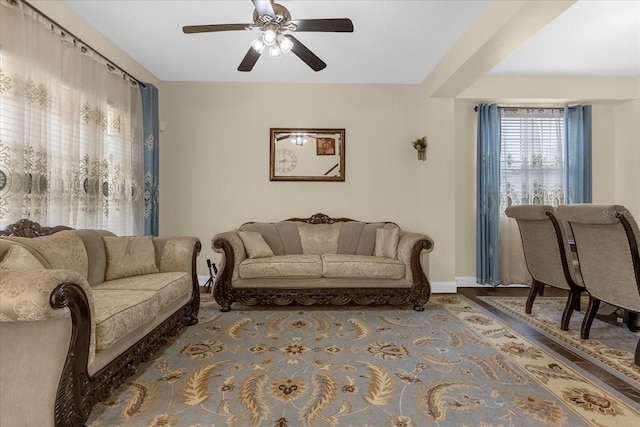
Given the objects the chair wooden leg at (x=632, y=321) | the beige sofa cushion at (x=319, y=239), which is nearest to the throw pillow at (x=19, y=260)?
the beige sofa cushion at (x=319, y=239)

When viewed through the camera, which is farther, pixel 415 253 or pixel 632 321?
pixel 415 253

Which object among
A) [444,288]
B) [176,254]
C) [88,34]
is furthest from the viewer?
[444,288]

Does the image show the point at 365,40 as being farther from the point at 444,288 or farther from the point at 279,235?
the point at 444,288

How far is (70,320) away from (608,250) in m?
3.20

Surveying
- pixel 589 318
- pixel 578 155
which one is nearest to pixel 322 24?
pixel 589 318

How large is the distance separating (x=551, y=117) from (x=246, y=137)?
4313mm

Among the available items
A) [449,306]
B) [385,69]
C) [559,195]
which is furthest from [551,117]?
[449,306]

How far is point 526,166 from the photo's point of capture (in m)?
4.61

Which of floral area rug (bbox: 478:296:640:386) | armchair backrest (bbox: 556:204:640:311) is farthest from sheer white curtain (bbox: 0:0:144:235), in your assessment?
floral area rug (bbox: 478:296:640:386)

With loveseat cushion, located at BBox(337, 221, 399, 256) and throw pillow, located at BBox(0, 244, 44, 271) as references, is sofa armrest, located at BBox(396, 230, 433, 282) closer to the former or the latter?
loveseat cushion, located at BBox(337, 221, 399, 256)

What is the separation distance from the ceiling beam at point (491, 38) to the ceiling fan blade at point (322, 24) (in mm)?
1334

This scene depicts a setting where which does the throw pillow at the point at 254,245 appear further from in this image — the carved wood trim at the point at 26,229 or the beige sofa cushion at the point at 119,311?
the carved wood trim at the point at 26,229

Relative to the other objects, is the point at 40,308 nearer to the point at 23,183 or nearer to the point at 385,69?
the point at 23,183

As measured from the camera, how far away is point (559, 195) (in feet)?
15.1
